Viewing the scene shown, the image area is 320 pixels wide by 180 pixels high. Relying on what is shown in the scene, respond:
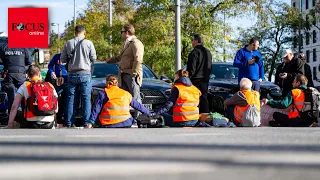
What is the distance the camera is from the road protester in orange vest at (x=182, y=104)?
522 inches

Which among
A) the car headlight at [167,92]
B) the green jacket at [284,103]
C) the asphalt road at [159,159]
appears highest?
the car headlight at [167,92]

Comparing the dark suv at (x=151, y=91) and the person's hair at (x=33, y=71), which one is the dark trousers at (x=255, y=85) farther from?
the person's hair at (x=33, y=71)

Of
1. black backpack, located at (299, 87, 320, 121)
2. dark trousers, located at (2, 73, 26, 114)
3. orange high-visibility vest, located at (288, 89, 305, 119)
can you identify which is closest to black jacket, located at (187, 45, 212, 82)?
orange high-visibility vest, located at (288, 89, 305, 119)

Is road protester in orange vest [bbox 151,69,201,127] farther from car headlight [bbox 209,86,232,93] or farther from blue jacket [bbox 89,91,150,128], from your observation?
car headlight [bbox 209,86,232,93]

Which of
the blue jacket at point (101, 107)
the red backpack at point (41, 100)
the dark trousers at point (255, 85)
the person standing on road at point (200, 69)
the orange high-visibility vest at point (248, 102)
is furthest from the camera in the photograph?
the dark trousers at point (255, 85)

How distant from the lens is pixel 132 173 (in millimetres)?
4438

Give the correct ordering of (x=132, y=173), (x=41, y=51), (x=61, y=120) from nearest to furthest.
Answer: (x=132, y=173) → (x=61, y=120) → (x=41, y=51)

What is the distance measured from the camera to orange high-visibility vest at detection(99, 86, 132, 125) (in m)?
12.2

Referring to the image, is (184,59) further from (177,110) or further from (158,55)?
(177,110)

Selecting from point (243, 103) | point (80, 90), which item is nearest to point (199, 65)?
point (243, 103)

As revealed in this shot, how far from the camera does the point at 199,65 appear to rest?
14.9 meters

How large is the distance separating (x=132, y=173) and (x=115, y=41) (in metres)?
34.6

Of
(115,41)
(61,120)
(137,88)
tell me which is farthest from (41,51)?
(115,41)

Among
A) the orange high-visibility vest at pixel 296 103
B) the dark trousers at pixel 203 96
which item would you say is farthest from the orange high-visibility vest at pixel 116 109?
the orange high-visibility vest at pixel 296 103
